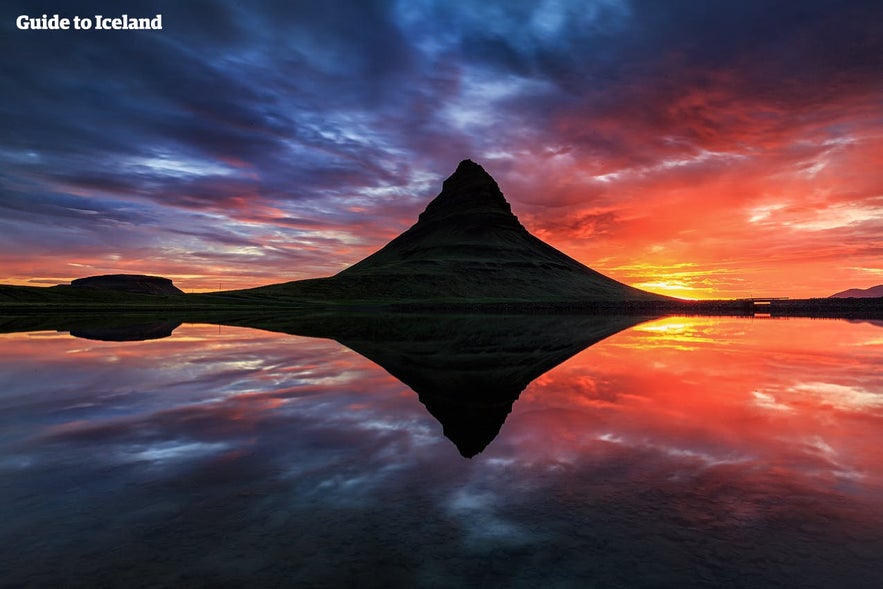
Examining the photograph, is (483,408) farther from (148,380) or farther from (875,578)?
(148,380)

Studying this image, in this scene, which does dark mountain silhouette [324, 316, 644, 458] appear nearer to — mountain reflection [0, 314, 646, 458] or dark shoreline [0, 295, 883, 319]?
mountain reflection [0, 314, 646, 458]

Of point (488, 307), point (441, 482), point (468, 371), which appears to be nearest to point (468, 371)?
point (468, 371)

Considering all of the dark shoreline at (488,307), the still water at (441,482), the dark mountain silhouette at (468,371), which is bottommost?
the still water at (441,482)

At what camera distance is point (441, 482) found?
914 cm

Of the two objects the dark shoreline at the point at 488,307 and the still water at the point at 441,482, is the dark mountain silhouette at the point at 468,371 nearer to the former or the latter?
the still water at the point at 441,482

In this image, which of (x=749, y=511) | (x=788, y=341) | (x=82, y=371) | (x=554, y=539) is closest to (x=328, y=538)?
(x=554, y=539)

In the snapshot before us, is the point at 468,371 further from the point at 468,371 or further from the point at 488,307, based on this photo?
the point at 488,307

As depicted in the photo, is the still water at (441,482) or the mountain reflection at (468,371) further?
the mountain reflection at (468,371)

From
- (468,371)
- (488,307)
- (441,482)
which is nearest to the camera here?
(441,482)

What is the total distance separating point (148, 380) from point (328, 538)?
17191mm

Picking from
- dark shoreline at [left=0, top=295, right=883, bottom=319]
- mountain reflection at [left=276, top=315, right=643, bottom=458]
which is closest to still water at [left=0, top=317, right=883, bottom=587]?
mountain reflection at [left=276, top=315, right=643, bottom=458]

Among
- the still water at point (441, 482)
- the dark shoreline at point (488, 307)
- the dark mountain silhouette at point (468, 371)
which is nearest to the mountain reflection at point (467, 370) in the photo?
the dark mountain silhouette at point (468, 371)

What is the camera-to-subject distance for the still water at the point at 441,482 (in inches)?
246

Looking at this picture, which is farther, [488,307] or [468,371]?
[488,307]
